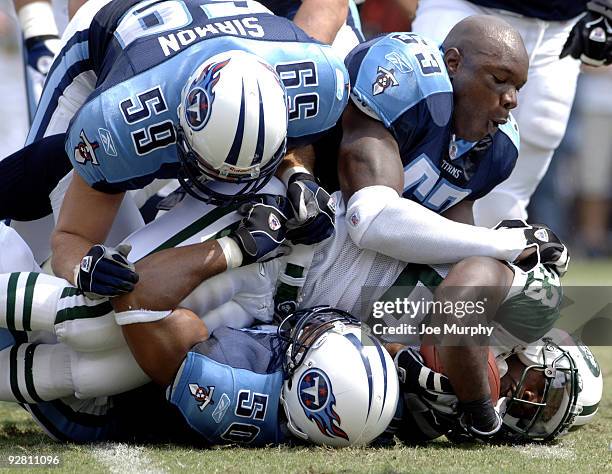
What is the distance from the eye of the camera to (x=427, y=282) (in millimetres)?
3402

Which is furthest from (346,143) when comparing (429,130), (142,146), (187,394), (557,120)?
(557,120)

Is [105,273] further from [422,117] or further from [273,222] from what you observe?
[422,117]

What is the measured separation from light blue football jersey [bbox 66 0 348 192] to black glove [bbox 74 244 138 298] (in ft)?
0.89

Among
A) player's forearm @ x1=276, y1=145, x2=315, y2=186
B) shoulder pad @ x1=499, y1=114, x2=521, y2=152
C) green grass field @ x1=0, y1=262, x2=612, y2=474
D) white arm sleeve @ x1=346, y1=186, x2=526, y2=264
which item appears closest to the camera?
green grass field @ x1=0, y1=262, x2=612, y2=474

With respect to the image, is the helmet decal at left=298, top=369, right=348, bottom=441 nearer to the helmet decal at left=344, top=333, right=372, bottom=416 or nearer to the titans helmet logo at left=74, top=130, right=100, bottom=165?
the helmet decal at left=344, top=333, right=372, bottom=416

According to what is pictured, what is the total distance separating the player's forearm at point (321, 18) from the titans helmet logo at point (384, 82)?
0.44 m

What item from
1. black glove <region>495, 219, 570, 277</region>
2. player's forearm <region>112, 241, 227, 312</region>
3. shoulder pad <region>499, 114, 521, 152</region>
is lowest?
black glove <region>495, 219, 570, 277</region>

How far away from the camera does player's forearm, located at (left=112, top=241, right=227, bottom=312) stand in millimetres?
3064

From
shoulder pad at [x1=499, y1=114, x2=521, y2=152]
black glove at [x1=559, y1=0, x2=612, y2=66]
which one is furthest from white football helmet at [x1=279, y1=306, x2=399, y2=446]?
black glove at [x1=559, y1=0, x2=612, y2=66]

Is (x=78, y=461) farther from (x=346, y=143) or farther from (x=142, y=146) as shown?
(x=346, y=143)

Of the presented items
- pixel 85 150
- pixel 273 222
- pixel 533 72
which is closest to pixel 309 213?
pixel 273 222

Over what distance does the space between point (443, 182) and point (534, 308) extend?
503mm

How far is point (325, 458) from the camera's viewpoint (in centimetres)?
296

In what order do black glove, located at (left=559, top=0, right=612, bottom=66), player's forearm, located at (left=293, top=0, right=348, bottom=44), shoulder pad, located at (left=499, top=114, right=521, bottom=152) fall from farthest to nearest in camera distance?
black glove, located at (left=559, top=0, right=612, bottom=66) < player's forearm, located at (left=293, top=0, right=348, bottom=44) < shoulder pad, located at (left=499, top=114, right=521, bottom=152)
